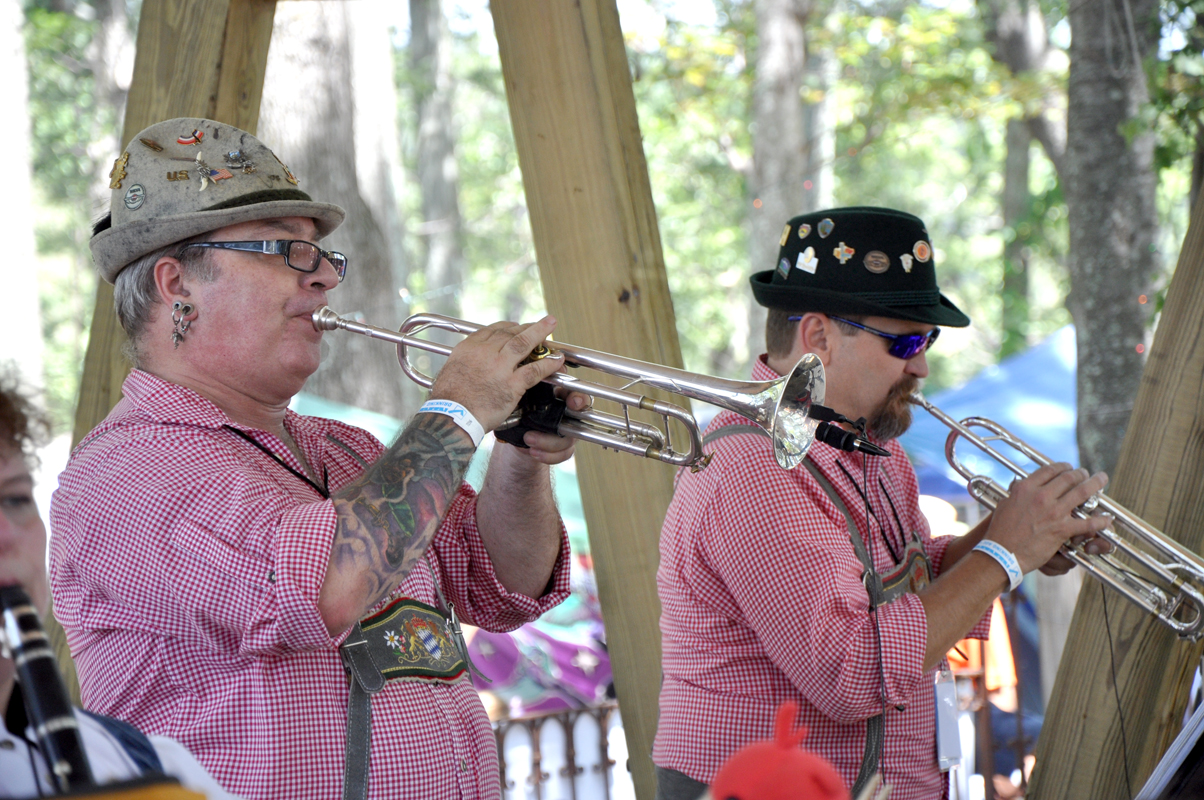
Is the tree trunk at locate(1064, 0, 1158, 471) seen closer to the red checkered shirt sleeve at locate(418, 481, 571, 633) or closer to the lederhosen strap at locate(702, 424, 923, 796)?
the lederhosen strap at locate(702, 424, 923, 796)

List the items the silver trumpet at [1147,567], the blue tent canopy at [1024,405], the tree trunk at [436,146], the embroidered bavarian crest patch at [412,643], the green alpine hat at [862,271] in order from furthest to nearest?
1. the tree trunk at [436,146]
2. the blue tent canopy at [1024,405]
3. the silver trumpet at [1147,567]
4. the green alpine hat at [862,271]
5. the embroidered bavarian crest patch at [412,643]

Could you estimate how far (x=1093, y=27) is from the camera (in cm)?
539

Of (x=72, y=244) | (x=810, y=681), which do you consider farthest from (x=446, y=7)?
Result: (x=810, y=681)

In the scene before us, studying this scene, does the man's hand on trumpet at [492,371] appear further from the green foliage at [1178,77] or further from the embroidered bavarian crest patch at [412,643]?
the green foliage at [1178,77]

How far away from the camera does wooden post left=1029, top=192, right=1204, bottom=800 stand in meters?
2.98

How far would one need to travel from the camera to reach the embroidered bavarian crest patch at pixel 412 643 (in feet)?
6.40

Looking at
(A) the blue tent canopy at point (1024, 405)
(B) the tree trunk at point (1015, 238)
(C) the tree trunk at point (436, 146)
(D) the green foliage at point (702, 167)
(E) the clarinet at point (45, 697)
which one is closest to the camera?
(E) the clarinet at point (45, 697)

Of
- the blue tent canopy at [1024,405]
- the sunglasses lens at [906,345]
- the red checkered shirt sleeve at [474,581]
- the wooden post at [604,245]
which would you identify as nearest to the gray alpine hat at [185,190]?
the red checkered shirt sleeve at [474,581]

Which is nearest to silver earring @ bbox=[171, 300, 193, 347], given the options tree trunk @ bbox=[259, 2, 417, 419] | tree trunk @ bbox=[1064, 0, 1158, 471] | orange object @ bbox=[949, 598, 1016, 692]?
orange object @ bbox=[949, 598, 1016, 692]

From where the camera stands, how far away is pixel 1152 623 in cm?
301

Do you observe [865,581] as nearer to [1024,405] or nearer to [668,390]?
[668,390]

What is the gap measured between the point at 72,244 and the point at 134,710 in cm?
2273

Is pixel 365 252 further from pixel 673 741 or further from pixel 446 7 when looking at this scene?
pixel 446 7

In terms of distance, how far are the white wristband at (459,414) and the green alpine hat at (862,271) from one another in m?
0.95
